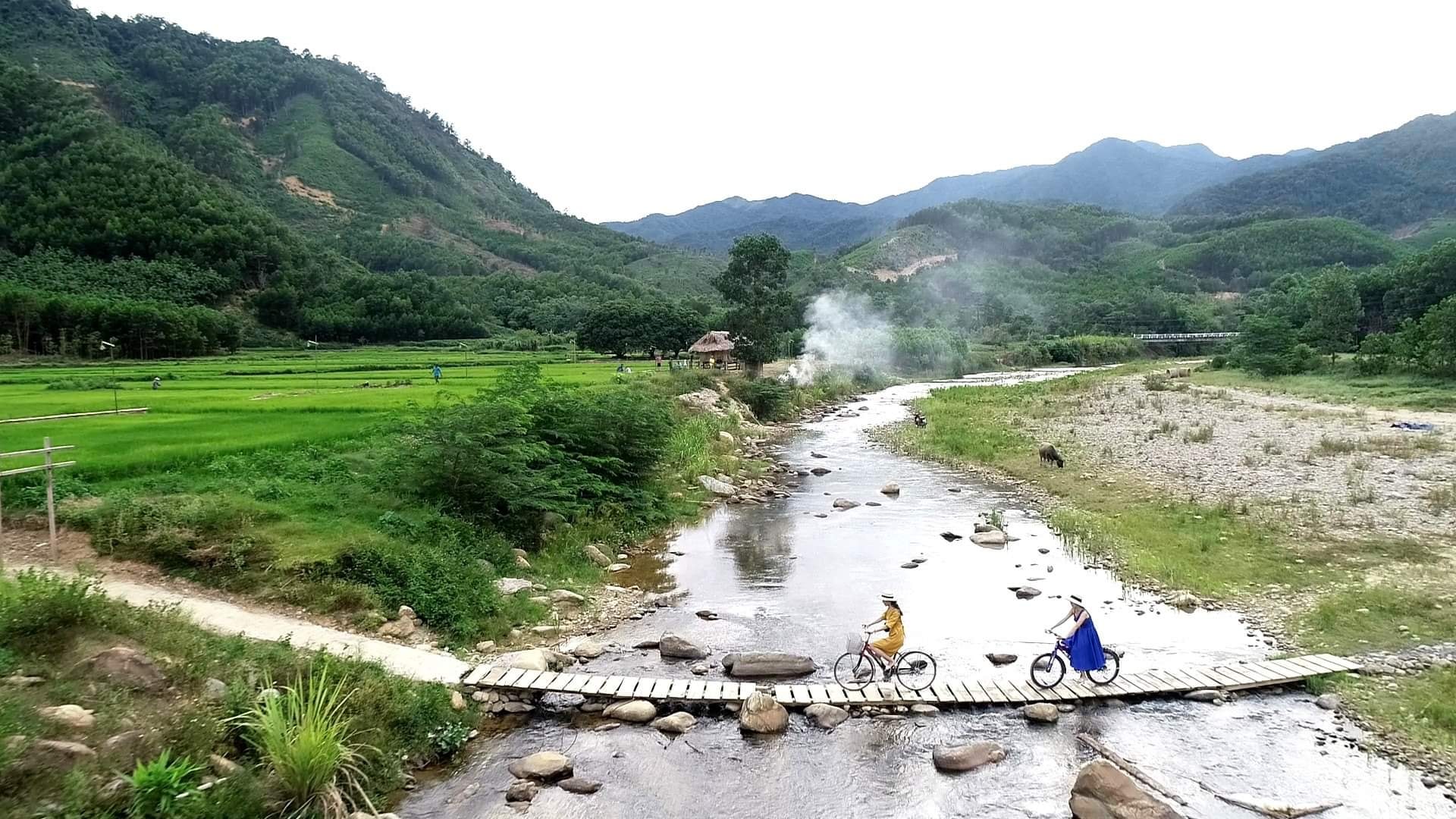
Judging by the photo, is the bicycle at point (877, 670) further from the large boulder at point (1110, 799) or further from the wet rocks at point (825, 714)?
the large boulder at point (1110, 799)

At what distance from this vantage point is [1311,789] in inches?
383

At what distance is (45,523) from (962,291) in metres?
165

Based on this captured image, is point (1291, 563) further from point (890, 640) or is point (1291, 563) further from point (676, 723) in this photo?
point (676, 723)

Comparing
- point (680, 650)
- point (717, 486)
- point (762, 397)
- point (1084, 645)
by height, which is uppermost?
point (762, 397)

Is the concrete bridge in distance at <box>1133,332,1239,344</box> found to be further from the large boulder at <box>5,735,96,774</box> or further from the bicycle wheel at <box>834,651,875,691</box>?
the large boulder at <box>5,735,96,774</box>

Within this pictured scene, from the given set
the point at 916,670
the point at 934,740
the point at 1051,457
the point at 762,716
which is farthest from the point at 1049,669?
the point at 1051,457

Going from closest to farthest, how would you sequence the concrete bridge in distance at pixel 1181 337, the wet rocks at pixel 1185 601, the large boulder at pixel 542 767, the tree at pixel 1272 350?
1. the large boulder at pixel 542 767
2. the wet rocks at pixel 1185 601
3. the tree at pixel 1272 350
4. the concrete bridge in distance at pixel 1181 337

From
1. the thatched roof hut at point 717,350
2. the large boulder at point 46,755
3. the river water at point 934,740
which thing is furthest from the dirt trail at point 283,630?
the thatched roof hut at point 717,350

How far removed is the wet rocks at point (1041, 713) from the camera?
11594 mm

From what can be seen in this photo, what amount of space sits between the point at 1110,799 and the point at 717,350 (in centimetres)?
5747

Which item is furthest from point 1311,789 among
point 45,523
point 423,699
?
point 45,523

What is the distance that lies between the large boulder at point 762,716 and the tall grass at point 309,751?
16.8 feet

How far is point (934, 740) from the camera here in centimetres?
1120

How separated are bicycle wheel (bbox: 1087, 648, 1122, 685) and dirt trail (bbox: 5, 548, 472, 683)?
10251 mm
